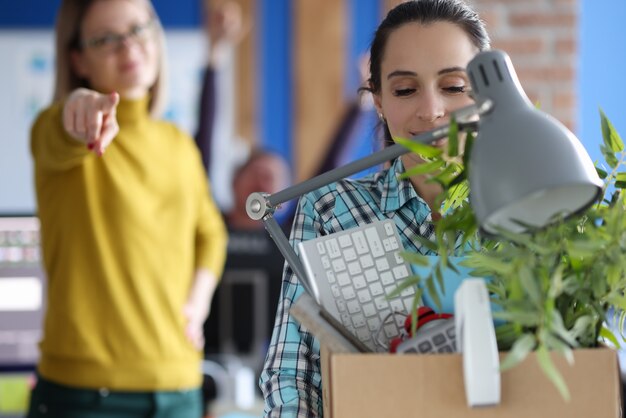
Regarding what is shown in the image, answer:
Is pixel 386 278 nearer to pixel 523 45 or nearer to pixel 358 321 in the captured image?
pixel 358 321

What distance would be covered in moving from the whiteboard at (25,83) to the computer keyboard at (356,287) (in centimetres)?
348

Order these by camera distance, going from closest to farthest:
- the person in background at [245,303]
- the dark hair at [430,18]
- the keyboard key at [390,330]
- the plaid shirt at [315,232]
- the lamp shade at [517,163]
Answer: the lamp shade at [517,163] → the keyboard key at [390,330] → the plaid shirt at [315,232] → the dark hair at [430,18] → the person in background at [245,303]

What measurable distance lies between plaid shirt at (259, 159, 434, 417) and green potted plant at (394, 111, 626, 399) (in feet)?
0.83

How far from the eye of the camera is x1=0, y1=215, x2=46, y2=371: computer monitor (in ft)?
11.8

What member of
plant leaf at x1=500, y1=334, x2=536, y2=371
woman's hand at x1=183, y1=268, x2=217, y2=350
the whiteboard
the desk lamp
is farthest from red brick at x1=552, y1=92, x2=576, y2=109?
plant leaf at x1=500, y1=334, x2=536, y2=371

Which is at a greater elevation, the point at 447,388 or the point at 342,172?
the point at 342,172

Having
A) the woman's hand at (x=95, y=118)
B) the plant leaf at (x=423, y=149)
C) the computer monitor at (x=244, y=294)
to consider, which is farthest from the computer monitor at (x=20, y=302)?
the plant leaf at (x=423, y=149)

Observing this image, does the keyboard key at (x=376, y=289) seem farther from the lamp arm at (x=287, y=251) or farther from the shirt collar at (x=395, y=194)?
the shirt collar at (x=395, y=194)

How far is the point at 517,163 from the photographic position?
0.82 meters

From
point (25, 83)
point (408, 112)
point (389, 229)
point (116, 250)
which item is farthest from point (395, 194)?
point (25, 83)

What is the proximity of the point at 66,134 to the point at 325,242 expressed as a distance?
1066mm

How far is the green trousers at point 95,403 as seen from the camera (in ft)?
7.58

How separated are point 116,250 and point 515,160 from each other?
167 cm

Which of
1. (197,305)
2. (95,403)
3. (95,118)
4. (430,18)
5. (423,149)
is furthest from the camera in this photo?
(197,305)
